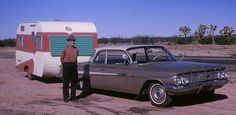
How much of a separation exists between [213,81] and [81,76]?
162 inches

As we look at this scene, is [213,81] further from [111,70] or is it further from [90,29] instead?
[90,29]

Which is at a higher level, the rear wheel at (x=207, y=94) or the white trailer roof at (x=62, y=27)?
the white trailer roof at (x=62, y=27)

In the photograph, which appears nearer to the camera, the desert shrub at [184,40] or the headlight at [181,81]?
the headlight at [181,81]

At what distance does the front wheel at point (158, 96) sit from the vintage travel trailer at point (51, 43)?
19.3 feet

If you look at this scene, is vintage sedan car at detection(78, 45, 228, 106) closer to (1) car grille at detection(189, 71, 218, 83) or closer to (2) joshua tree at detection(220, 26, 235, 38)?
(1) car grille at detection(189, 71, 218, 83)

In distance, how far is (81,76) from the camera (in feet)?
41.3

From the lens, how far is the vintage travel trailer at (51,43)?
1552 centimetres

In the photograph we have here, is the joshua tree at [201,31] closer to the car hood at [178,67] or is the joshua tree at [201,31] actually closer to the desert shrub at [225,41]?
the desert shrub at [225,41]

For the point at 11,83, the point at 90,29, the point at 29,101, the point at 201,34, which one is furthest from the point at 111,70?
the point at 201,34

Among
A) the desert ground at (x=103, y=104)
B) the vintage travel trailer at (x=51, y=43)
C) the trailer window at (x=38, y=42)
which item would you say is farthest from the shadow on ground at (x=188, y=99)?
the trailer window at (x=38, y=42)

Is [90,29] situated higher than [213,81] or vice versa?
[90,29]

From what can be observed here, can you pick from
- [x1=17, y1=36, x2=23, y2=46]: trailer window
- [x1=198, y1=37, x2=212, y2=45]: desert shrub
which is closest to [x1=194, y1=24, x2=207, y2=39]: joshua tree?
[x1=198, y1=37, x2=212, y2=45]: desert shrub

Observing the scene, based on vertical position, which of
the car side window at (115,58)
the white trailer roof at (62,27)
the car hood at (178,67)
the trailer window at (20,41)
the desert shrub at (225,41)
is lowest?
the desert shrub at (225,41)

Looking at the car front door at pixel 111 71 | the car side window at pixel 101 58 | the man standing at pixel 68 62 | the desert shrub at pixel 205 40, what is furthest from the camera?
the desert shrub at pixel 205 40
